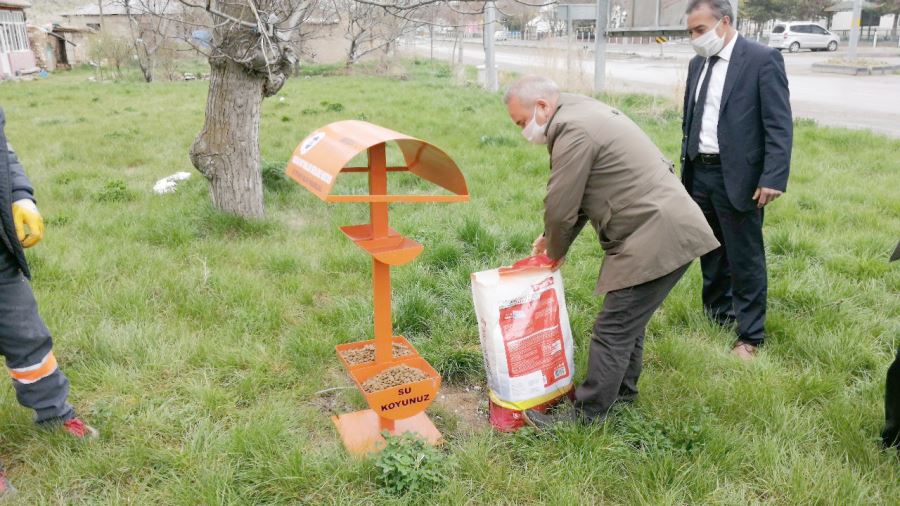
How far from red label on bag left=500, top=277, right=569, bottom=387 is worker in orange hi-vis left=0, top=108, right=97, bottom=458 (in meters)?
1.92

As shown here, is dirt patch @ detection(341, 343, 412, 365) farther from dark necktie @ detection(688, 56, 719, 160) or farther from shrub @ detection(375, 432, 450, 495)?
dark necktie @ detection(688, 56, 719, 160)

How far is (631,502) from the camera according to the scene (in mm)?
2605

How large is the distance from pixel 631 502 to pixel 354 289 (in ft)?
8.41

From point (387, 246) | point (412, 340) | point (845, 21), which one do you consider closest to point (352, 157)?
point (387, 246)

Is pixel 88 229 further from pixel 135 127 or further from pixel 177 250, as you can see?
pixel 135 127

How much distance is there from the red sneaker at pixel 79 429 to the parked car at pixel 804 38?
38.0m

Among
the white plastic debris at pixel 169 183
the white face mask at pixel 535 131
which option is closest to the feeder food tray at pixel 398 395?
the white face mask at pixel 535 131

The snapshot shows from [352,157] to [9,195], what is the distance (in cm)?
133

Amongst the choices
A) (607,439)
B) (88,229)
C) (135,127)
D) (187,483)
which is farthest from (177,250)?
(135,127)

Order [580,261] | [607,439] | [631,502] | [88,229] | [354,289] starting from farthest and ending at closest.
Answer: [88,229] < [580,261] < [354,289] < [607,439] < [631,502]

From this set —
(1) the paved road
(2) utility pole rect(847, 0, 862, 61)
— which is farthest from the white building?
(2) utility pole rect(847, 0, 862, 61)

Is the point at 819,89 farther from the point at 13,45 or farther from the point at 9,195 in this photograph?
the point at 13,45

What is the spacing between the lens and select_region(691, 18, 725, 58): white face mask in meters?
3.58

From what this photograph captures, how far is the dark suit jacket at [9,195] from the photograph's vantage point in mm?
2551
